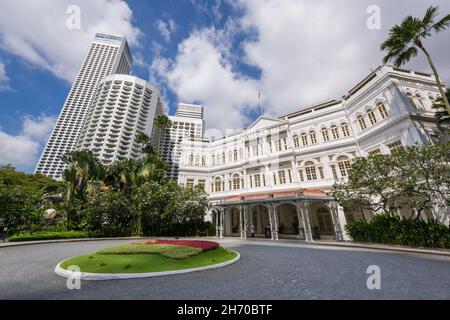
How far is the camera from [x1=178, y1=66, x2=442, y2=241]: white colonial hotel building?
17.9 meters

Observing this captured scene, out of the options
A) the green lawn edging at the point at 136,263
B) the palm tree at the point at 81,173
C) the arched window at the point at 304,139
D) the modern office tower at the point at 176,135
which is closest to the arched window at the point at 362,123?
the arched window at the point at 304,139

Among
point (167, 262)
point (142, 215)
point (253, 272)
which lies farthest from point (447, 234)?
point (142, 215)

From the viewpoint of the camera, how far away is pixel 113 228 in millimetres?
20109

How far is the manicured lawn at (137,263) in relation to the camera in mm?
6503

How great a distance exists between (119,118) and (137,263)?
102 meters

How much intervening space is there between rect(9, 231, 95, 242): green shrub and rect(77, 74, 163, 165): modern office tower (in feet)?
221

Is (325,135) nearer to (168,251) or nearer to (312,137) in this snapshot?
(312,137)

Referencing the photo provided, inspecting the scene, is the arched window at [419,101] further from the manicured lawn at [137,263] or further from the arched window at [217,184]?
the arched window at [217,184]

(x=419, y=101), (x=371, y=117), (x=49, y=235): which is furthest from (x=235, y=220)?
(x=419, y=101)

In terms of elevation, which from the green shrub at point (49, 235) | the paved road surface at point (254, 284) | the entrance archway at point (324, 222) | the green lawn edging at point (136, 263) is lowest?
the paved road surface at point (254, 284)

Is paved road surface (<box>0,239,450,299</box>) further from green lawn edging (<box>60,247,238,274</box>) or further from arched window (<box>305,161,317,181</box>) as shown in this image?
arched window (<box>305,161,317,181</box>)

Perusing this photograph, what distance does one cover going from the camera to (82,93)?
117 m

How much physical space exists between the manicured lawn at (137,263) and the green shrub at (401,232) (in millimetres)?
12924

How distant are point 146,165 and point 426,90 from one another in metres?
31.6
